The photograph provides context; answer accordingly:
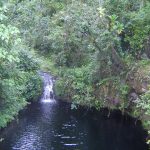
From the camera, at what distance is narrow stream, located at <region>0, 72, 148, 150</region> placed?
92.9 ft

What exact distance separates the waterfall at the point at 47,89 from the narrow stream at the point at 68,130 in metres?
1.05

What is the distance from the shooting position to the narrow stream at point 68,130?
92.9ft

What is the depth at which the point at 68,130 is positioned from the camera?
31406mm

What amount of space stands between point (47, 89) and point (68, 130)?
9964 mm

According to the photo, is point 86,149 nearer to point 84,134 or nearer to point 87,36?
point 84,134

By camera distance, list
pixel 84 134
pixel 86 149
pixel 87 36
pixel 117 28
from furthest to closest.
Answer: pixel 87 36 → pixel 117 28 → pixel 84 134 → pixel 86 149

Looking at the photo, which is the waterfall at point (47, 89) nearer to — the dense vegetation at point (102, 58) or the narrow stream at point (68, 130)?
the dense vegetation at point (102, 58)

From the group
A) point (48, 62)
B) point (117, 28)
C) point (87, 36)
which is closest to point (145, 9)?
point (117, 28)

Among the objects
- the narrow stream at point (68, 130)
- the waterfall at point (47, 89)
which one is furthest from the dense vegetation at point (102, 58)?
the narrow stream at point (68, 130)

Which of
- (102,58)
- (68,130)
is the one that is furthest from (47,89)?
(68,130)

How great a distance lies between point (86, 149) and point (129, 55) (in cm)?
1135

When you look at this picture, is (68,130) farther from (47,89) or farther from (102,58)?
(47,89)

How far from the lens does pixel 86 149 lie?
90.7 ft

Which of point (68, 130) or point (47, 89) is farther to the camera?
point (47, 89)
